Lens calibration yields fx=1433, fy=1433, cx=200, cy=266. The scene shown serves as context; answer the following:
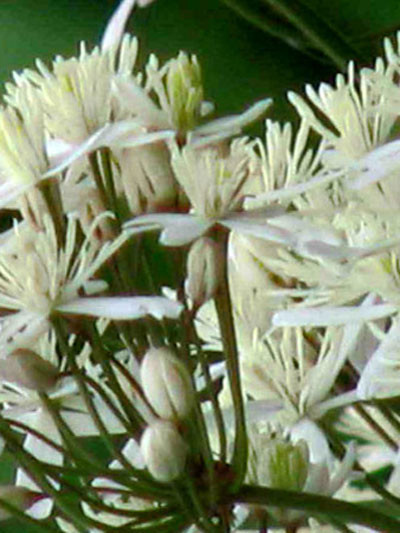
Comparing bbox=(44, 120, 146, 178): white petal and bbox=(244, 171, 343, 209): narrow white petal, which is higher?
bbox=(44, 120, 146, 178): white petal

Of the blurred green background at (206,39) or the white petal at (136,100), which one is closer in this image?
the white petal at (136,100)

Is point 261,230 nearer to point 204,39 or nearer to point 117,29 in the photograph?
point 117,29

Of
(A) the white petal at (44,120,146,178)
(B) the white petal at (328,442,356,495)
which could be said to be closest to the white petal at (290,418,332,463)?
(B) the white petal at (328,442,356,495)

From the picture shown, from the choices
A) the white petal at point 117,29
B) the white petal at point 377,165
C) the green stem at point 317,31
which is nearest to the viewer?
the white petal at point 377,165

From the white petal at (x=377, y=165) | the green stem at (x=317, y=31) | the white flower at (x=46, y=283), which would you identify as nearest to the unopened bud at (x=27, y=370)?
the white flower at (x=46, y=283)

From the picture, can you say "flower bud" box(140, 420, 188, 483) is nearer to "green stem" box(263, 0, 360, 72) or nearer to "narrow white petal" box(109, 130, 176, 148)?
"narrow white petal" box(109, 130, 176, 148)

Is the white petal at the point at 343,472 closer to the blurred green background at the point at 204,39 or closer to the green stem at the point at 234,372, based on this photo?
the green stem at the point at 234,372

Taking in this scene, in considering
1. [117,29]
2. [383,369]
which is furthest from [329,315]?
[117,29]
